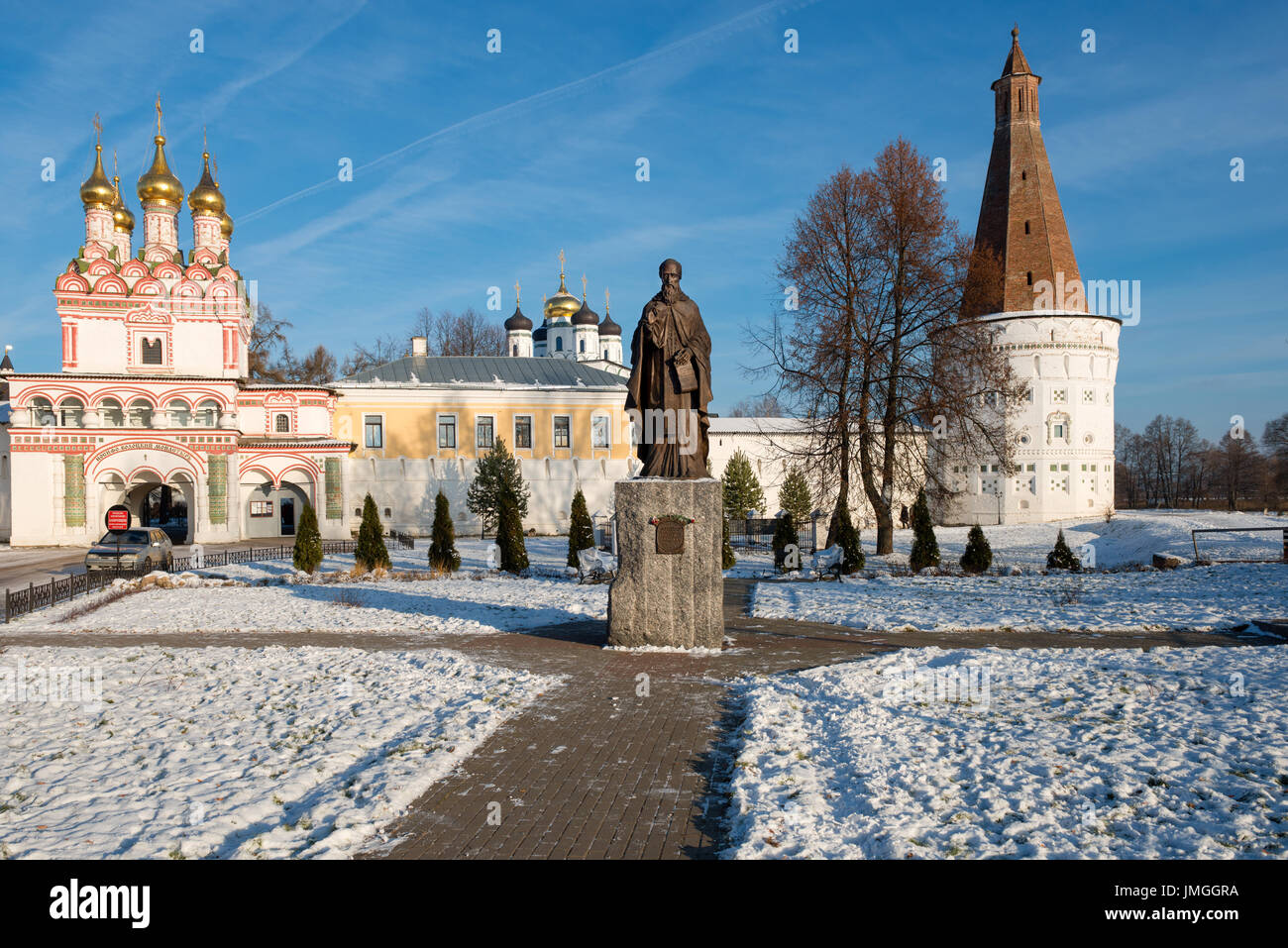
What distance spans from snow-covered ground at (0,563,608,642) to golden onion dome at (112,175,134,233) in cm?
2682

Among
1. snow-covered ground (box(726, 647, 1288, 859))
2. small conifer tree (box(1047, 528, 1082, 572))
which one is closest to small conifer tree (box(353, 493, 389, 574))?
snow-covered ground (box(726, 647, 1288, 859))

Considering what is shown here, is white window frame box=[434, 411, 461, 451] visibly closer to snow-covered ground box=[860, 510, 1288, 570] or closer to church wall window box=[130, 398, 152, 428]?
church wall window box=[130, 398, 152, 428]

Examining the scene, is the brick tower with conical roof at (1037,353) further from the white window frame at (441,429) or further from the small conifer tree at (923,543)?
the small conifer tree at (923,543)

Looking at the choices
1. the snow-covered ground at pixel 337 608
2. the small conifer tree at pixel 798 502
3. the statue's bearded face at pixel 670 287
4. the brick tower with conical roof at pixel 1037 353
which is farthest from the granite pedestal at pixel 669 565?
the brick tower with conical roof at pixel 1037 353

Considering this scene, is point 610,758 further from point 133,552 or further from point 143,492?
point 143,492

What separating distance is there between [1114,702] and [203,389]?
35.3 meters

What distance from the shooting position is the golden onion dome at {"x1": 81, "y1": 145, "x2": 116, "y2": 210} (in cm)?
3616

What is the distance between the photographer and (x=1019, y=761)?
18.2 ft

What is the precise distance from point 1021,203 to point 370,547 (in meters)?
36.0

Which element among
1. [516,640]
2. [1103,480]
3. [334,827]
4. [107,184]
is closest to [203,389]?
[107,184]

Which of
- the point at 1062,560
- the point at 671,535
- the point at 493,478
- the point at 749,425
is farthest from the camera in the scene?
the point at 749,425

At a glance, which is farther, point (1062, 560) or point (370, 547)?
point (370, 547)

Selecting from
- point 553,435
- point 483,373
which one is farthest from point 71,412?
point 553,435

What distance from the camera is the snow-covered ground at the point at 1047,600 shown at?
11.4 m
